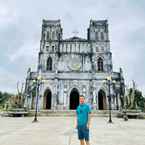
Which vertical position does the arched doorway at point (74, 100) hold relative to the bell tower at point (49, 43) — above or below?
below

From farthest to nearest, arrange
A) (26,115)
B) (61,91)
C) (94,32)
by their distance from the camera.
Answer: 1. (94,32)
2. (61,91)
3. (26,115)

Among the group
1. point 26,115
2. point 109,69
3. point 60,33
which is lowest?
point 26,115

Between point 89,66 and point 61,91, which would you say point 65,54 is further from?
point 61,91

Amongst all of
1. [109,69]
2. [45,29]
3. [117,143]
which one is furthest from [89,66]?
[117,143]

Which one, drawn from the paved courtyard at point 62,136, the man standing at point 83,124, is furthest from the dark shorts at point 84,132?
the paved courtyard at point 62,136

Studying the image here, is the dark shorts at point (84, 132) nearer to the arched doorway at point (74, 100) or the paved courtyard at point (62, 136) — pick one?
the paved courtyard at point (62, 136)

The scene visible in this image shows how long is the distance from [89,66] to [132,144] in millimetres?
31690

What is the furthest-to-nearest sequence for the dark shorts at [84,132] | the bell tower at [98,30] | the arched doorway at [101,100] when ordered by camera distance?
the bell tower at [98,30]
the arched doorway at [101,100]
the dark shorts at [84,132]

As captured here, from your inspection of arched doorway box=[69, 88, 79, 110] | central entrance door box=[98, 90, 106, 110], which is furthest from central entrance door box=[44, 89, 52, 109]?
central entrance door box=[98, 90, 106, 110]

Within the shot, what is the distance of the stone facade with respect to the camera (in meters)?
34.6

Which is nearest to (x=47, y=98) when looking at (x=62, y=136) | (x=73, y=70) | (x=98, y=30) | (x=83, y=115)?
(x=73, y=70)

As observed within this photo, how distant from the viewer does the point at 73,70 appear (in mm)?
36875

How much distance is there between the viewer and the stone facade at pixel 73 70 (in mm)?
34625

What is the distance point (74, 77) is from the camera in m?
36.0
